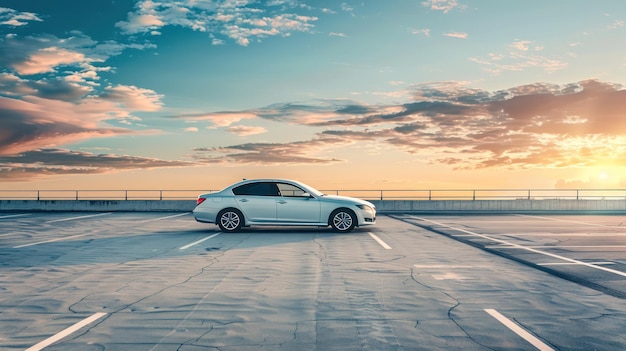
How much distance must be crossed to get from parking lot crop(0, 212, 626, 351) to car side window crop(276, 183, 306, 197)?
10.7 ft

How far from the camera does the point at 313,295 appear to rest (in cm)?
802

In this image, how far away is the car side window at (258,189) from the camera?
18.5 m

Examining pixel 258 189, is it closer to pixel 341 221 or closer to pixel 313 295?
pixel 341 221

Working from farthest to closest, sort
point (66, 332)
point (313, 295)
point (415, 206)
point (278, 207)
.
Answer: point (415, 206)
point (278, 207)
point (313, 295)
point (66, 332)

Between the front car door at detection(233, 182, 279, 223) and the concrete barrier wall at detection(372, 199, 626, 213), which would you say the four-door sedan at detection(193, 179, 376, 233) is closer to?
the front car door at detection(233, 182, 279, 223)

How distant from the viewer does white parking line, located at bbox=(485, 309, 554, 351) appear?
5594 mm

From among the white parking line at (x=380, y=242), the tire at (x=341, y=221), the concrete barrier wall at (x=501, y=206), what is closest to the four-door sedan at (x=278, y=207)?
the tire at (x=341, y=221)

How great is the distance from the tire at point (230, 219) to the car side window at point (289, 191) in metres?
1.48

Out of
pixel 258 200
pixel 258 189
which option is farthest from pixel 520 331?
pixel 258 189

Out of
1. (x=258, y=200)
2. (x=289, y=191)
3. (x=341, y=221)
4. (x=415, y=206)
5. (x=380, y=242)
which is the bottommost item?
(x=380, y=242)

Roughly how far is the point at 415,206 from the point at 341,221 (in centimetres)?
1638

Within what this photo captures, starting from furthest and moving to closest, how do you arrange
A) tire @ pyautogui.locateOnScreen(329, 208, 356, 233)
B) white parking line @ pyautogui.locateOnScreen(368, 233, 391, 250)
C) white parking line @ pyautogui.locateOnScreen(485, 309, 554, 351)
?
tire @ pyautogui.locateOnScreen(329, 208, 356, 233), white parking line @ pyautogui.locateOnScreen(368, 233, 391, 250), white parking line @ pyautogui.locateOnScreen(485, 309, 554, 351)

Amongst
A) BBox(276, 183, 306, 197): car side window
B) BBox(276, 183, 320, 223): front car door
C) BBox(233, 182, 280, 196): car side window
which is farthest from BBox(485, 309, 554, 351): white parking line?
BBox(233, 182, 280, 196): car side window

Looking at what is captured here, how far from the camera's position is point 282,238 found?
16562mm
